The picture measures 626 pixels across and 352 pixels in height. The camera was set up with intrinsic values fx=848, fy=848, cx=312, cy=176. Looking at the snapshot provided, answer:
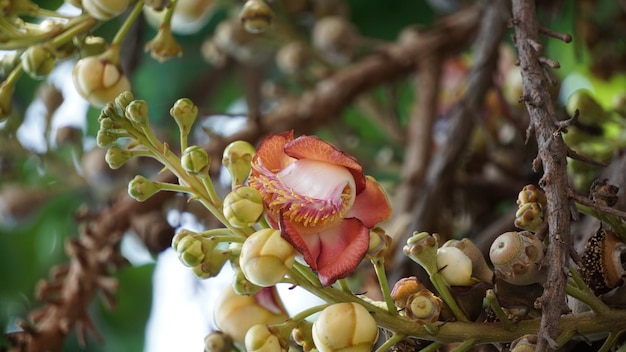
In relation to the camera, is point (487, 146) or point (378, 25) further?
point (378, 25)

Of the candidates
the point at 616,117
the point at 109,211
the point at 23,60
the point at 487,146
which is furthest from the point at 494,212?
the point at 23,60

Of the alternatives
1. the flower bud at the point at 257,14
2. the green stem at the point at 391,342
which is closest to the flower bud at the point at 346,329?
the green stem at the point at 391,342

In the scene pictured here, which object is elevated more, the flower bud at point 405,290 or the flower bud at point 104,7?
the flower bud at point 104,7

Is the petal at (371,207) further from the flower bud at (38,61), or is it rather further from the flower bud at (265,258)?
the flower bud at (38,61)

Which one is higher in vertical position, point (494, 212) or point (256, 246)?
point (256, 246)

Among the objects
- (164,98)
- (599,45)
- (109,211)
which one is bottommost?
(164,98)

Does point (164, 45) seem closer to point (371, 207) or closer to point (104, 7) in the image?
point (104, 7)

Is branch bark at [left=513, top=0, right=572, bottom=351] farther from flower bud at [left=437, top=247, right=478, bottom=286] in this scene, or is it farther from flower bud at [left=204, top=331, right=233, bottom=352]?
flower bud at [left=204, top=331, right=233, bottom=352]

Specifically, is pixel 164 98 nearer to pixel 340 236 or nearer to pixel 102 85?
pixel 102 85
